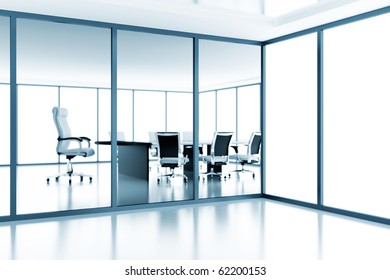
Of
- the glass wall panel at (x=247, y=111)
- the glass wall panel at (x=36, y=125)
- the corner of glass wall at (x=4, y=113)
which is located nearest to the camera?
the corner of glass wall at (x=4, y=113)

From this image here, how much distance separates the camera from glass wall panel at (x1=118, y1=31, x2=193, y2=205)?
816 cm

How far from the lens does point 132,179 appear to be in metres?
10.0

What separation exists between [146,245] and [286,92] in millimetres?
4066

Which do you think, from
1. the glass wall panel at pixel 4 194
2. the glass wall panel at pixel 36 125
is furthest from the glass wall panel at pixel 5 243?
the glass wall panel at pixel 36 125

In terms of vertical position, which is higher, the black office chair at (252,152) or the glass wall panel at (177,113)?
the glass wall panel at (177,113)

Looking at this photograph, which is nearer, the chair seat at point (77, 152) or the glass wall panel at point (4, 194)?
the glass wall panel at point (4, 194)

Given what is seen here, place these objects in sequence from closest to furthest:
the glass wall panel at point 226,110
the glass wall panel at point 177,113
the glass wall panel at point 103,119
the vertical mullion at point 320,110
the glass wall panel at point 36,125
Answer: the vertical mullion at point 320,110
the glass wall panel at point 36,125
the glass wall panel at point 103,119
the glass wall panel at point 226,110
the glass wall panel at point 177,113

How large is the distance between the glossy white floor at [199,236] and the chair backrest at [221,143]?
3.24 m

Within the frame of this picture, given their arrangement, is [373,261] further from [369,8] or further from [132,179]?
[132,179]

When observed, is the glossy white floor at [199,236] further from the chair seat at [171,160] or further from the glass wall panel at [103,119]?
the glass wall panel at [103,119]

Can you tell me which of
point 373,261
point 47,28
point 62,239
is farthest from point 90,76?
point 373,261

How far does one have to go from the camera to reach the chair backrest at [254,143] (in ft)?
32.4

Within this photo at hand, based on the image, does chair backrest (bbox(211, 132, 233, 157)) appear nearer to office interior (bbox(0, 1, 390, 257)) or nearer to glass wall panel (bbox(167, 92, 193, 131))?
office interior (bbox(0, 1, 390, 257))

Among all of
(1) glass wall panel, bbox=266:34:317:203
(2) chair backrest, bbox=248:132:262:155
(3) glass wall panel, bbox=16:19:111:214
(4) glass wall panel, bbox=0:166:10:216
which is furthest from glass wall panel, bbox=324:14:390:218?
(4) glass wall panel, bbox=0:166:10:216
